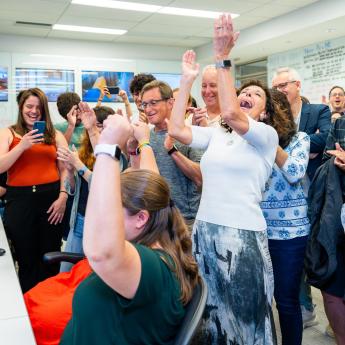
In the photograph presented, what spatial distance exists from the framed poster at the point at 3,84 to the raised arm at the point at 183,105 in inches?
236

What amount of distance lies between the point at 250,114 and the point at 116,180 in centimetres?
101

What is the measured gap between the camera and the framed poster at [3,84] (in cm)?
688

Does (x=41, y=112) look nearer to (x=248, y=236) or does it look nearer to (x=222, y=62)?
(x=222, y=62)

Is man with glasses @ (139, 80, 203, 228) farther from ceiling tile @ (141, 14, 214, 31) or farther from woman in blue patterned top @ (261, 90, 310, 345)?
ceiling tile @ (141, 14, 214, 31)

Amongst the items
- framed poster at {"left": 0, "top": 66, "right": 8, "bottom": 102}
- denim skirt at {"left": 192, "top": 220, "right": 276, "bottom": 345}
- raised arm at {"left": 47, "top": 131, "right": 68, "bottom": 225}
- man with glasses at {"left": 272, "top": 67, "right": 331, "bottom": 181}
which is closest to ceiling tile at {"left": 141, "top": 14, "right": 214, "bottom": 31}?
framed poster at {"left": 0, "top": 66, "right": 8, "bottom": 102}

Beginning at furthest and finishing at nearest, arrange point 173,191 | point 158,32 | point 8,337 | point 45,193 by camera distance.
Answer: point 158,32 < point 45,193 < point 173,191 < point 8,337

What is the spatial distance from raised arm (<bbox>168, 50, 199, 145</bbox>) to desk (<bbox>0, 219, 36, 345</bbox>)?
85cm

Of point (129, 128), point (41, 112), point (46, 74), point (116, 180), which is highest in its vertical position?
point (46, 74)

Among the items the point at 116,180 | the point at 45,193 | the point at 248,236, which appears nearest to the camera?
the point at 116,180

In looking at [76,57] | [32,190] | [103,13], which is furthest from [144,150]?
[76,57]

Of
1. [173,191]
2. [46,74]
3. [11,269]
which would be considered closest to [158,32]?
[46,74]

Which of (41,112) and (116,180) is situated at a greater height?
(41,112)

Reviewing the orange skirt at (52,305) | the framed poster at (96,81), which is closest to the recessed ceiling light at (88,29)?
the framed poster at (96,81)

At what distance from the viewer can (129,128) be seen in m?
0.95
